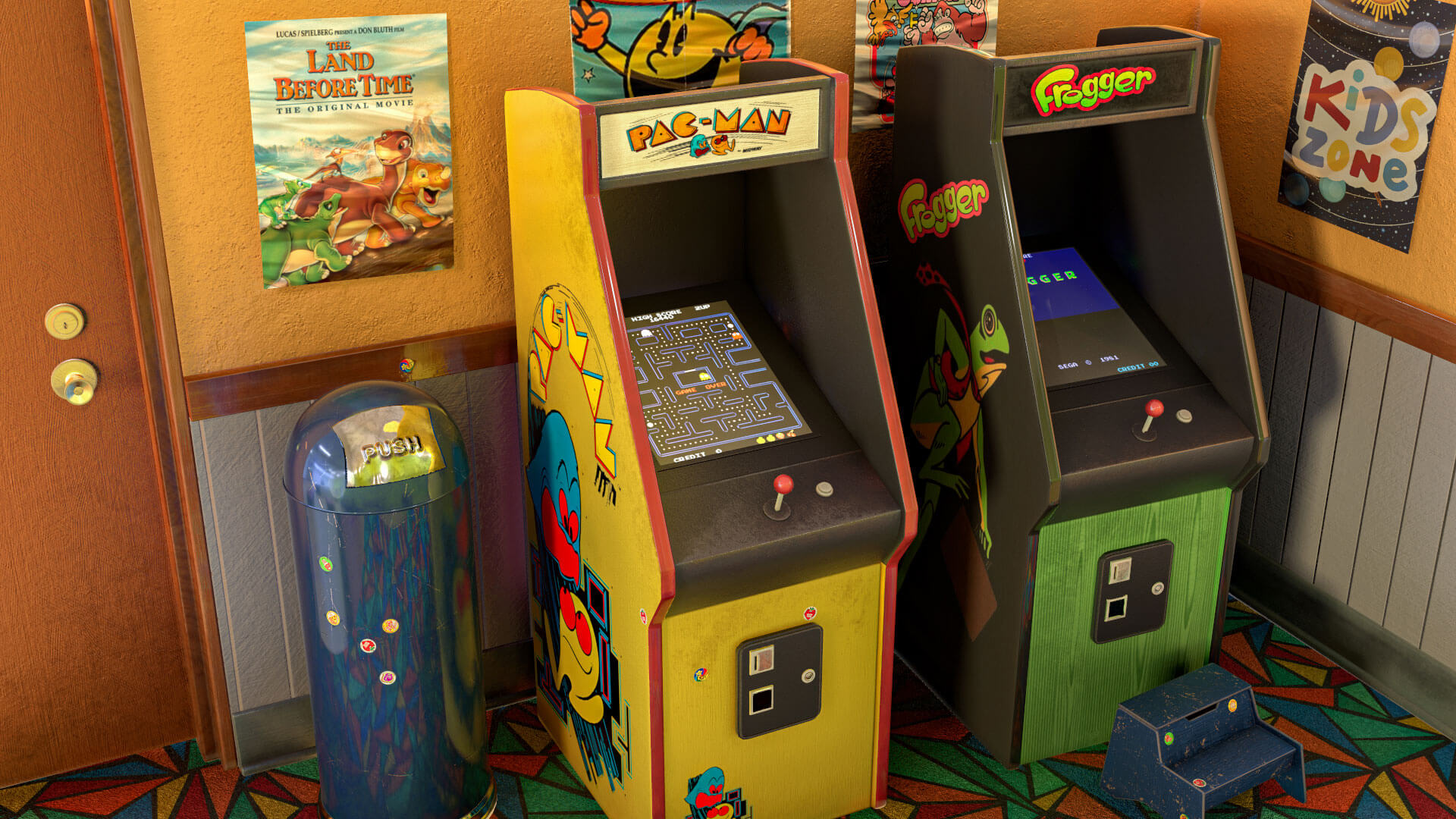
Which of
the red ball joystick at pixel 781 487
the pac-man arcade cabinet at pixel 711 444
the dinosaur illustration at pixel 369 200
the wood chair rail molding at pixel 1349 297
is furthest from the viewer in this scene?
the wood chair rail molding at pixel 1349 297

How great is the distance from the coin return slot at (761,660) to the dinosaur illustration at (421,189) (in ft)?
4.02

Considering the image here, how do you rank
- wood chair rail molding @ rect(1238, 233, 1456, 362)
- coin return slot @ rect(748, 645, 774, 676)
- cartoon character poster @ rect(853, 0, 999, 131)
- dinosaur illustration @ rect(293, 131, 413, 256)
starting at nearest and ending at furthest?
coin return slot @ rect(748, 645, 774, 676) → dinosaur illustration @ rect(293, 131, 413, 256) → wood chair rail molding @ rect(1238, 233, 1456, 362) → cartoon character poster @ rect(853, 0, 999, 131)

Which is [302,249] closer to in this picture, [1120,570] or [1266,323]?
[1120,570]

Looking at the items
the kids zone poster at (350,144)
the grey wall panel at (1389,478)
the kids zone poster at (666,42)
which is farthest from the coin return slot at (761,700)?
the grey wall panel at (1389,478)

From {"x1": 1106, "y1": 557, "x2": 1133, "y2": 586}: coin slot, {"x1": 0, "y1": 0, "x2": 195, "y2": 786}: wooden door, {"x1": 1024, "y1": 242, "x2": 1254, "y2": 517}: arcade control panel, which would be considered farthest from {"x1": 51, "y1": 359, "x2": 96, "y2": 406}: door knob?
{"x1": 1106, "y1": 557, "x2": 1133, "y2": 586}: coin slot

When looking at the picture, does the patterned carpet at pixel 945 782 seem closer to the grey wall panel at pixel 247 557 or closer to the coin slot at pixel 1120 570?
the grey wall panel at pixel 247 557

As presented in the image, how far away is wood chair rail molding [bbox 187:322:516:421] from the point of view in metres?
2.79

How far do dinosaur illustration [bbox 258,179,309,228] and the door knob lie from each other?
21.3 inches

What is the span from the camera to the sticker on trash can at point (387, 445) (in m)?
2.51

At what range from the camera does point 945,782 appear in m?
3.11

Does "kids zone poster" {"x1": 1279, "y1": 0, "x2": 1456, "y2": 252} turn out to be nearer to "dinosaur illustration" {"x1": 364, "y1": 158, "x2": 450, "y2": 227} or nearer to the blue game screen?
the blue game screen

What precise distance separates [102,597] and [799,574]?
1.69m

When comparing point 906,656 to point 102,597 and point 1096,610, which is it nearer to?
point 1096,610

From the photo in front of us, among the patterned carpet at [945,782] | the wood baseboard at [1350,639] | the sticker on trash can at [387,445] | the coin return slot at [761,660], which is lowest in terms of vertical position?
the patterned carpet at [945,782]
